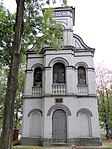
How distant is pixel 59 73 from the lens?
16328 millimetres

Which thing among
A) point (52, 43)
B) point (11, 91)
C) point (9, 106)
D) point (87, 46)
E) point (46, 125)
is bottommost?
point (46, 125)

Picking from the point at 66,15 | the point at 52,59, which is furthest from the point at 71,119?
the point at 66,15

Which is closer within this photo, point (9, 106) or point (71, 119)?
point (9, 106)

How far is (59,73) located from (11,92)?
9.51 metres

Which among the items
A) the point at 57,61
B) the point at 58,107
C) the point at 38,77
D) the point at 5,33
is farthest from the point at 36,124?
the point at 5,33

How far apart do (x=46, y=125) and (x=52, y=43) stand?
6.41 m

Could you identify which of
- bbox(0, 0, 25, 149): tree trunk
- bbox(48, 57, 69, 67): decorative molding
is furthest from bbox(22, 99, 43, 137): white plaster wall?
bbox(0, 0, 25, 149): tree trunk

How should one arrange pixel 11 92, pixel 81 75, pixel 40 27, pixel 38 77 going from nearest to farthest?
pixel 11 92 → pixel 40 27 → pixel 81 75 → pixel 38 77

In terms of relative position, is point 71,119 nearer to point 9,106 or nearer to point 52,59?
point 52,59

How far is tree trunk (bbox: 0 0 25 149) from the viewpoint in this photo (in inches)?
255

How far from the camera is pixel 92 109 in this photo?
14.9 metres

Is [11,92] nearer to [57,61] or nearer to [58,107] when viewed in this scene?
[58,107]

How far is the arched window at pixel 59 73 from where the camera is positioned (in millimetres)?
16062

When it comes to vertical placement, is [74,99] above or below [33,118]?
above
